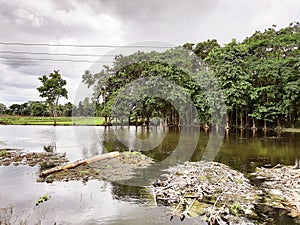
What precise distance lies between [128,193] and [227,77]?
24.4m

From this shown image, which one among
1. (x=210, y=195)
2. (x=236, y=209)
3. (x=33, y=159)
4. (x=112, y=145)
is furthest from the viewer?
(x=112, y=145)

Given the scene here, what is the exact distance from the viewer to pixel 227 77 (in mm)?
29859

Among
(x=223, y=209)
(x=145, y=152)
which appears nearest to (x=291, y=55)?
(x=145, y=152)

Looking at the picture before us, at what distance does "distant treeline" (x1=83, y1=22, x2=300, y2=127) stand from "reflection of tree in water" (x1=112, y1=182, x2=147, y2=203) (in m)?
23.3

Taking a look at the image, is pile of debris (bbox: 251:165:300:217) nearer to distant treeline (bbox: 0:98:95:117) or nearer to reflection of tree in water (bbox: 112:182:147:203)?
reflection of tree in water (bbox: 112:182:147:203)

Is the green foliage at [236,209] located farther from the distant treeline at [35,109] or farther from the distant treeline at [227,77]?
the distant treeline at [35,109]

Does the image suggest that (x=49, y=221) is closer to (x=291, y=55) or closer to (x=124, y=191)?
(x=124, y=191)

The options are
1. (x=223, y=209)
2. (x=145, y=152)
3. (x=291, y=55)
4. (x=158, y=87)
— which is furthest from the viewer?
(x=158, y=87)

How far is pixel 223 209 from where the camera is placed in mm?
6746

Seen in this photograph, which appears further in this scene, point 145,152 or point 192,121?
point 192,121

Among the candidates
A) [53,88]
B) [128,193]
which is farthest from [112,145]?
[53,88]

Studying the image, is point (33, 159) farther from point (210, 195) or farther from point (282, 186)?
point (282, 186)

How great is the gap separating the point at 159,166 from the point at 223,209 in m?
5.79

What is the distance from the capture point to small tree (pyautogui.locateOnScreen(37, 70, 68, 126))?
4416cm
